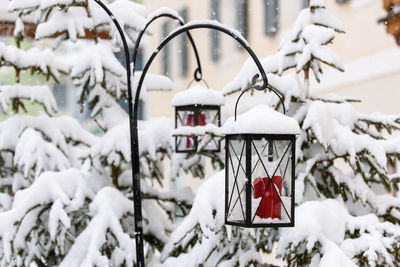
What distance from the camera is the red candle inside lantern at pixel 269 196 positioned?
13.5 feet

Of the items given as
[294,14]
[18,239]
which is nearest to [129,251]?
[18,239]

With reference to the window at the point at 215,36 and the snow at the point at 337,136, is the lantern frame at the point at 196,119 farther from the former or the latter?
the window at the point at 215,36

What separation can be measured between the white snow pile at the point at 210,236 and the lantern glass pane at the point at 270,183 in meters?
0.96

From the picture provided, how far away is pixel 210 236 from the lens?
5.36 meters

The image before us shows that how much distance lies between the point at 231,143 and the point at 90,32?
2.80 metres

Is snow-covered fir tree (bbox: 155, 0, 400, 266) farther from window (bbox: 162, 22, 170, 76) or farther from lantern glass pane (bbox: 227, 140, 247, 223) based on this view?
window (bbox: 162, 22, 170, 76)

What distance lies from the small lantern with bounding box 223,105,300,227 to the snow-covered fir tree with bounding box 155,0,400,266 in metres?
0.80

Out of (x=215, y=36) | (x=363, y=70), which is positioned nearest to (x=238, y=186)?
(x=363, y=70)

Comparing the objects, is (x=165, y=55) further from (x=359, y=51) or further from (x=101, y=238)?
(x=101, y=238)

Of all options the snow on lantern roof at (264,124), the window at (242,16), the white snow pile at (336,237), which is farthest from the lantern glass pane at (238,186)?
the window at (242,16)

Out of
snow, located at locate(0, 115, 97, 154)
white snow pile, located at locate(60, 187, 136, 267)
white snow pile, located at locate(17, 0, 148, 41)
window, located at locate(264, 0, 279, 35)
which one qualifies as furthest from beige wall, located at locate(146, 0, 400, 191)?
white snow pile, located at locate(60, 187, 136, 267)

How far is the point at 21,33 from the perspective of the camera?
21.3 feet

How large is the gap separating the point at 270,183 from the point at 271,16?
790 cm

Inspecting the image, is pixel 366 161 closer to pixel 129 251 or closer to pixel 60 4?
pixel 129 251
